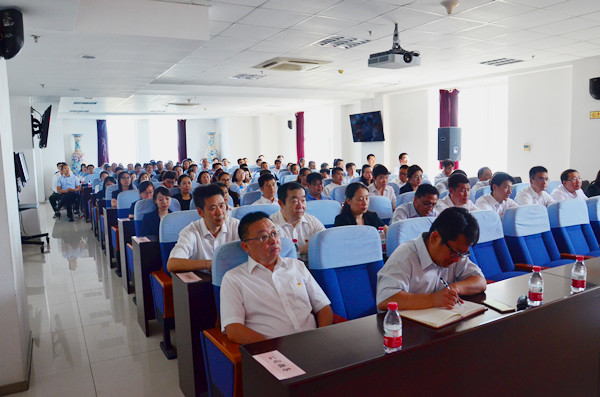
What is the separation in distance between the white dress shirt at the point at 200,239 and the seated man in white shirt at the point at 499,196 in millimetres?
2924

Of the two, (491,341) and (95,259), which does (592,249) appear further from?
(95,259)

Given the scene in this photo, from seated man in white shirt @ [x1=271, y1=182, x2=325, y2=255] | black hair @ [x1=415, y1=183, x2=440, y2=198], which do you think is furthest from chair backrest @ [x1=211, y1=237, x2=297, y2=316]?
black hair @ [x1=415, y1=183, x2=440, y2=198]

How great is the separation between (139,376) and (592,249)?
4155 millimetres

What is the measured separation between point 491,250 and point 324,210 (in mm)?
1722

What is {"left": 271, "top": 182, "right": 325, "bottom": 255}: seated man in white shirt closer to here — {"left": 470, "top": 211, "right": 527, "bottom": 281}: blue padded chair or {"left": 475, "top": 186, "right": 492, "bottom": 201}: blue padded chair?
{"left": 470, "top": 211, "right": 527, "bottom": 281}: blue padded chair

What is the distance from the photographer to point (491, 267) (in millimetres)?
3545

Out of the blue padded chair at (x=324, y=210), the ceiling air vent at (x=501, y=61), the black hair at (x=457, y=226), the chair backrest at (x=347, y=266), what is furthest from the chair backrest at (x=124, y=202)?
the ceiling air vent at (x=501, y=61)

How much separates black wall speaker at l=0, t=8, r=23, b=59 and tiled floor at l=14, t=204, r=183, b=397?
7.69 feet

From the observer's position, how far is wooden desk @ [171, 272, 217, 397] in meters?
2.71

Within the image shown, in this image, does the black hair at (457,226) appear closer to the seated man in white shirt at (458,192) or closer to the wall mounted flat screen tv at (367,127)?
the seated man in white shirt at (458,192)

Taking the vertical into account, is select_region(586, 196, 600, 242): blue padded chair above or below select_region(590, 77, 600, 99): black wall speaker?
below

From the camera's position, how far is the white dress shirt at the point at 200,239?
3318 millimetres

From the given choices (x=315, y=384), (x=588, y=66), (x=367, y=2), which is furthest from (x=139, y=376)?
(x=588, y=66)

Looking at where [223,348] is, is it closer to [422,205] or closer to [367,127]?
[422,205]
